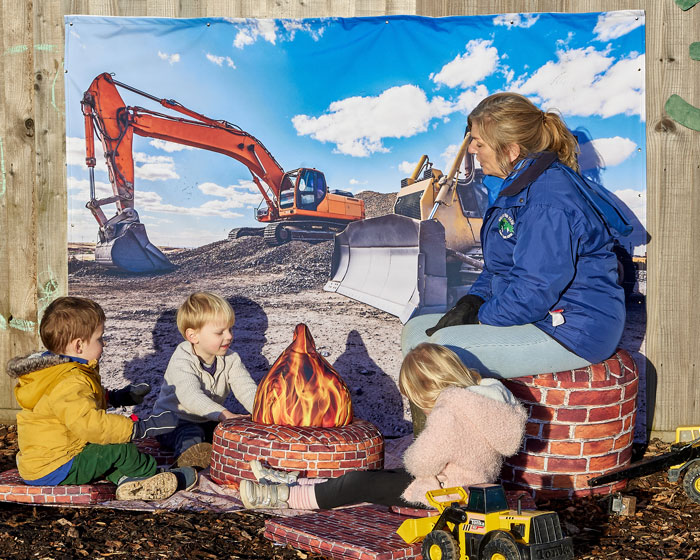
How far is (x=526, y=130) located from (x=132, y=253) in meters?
3.05

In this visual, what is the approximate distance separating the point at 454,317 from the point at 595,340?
0.71 metres

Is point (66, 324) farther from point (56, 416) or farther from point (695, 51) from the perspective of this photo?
point (695, 51)

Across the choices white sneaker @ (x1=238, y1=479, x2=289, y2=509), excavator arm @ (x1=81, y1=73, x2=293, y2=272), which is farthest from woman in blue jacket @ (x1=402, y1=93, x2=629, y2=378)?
excavator arm @ (x1=81, y1=73, x2=293, y2=272)

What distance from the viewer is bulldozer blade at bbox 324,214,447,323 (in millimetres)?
5469

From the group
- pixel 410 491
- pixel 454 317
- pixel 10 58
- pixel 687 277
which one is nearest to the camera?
pixel 410 491

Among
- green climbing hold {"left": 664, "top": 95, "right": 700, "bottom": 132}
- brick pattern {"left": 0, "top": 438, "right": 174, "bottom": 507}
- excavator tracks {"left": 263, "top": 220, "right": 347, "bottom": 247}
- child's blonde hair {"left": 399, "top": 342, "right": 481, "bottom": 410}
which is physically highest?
green climbing hold {"left": 664, "top": 95, "right": 700, "bottom": 132}

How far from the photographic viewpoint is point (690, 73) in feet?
16.5

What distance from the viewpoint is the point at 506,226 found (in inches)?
152

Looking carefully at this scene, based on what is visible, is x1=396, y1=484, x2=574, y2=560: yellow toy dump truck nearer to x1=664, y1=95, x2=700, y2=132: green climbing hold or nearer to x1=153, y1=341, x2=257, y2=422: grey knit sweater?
x1=153, y1=341, x2=257, y2=422: grey knit sweater

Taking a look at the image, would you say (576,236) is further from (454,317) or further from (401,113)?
(401,113)

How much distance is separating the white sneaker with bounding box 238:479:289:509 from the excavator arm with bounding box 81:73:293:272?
2604 millimetres

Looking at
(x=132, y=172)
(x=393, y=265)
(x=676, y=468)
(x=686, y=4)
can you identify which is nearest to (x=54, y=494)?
(x=132, y=172)

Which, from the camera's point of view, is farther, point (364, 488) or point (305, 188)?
point (305, 188)

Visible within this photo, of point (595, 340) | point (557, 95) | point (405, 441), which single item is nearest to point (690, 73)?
point (557, 95)
